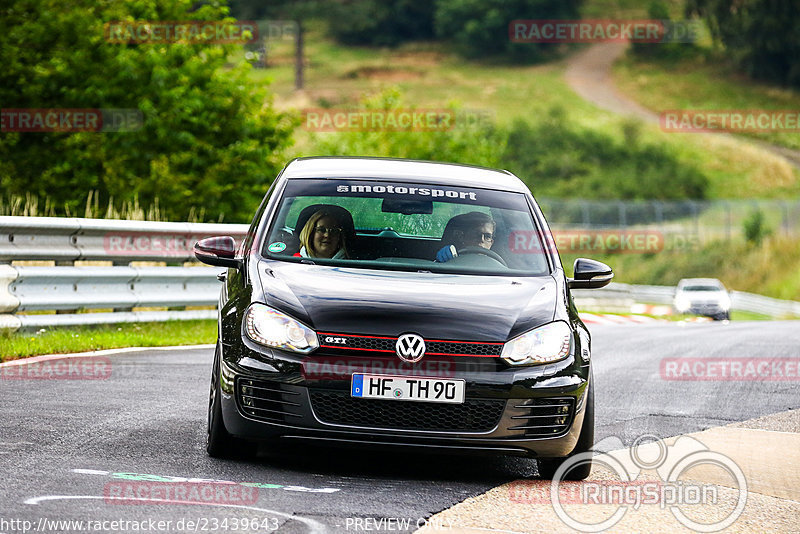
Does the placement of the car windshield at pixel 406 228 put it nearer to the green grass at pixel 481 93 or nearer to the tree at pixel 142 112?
the tree at pixel 142 112

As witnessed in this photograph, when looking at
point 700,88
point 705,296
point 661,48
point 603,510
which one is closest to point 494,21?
point 661,48

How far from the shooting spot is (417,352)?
614 cm

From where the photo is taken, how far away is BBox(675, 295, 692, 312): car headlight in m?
37.6

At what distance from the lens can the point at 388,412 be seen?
6.16m

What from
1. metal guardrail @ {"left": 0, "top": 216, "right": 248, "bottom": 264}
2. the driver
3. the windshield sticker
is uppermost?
the windshield sticker


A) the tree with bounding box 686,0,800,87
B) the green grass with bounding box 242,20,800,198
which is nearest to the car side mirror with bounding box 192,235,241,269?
the green grass with bounding box 242,20,800,198

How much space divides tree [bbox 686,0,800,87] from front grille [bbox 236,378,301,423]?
96.8 m

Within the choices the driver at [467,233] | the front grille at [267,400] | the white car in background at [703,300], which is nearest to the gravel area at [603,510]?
the front grille at [267,400]

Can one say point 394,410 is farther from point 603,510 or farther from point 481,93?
point 481,93

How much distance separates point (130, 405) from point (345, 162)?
200 cm

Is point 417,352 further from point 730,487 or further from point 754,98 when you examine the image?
point 754,98

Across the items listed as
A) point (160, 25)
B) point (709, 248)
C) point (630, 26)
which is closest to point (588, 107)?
point (630, 26)

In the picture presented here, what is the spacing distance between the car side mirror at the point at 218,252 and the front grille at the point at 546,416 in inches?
73.8

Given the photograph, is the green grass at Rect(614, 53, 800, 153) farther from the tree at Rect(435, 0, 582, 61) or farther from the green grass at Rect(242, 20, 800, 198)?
the tree at Rect(435, 0, 582, 61)
